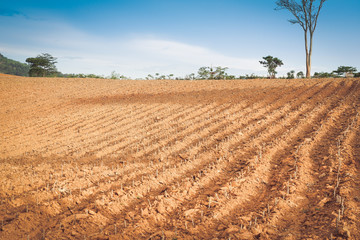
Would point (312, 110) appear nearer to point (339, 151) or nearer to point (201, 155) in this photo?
point (339, 151)

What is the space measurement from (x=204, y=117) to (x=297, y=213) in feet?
18.0

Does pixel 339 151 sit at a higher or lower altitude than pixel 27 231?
higher

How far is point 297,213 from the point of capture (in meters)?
2.81

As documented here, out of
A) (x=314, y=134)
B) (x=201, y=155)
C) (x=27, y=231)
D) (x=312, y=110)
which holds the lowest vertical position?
(x=27, y=231)

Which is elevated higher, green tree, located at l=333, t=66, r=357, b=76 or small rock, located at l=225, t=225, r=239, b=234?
green tree, located at l=333, t=66, r=357, b=76

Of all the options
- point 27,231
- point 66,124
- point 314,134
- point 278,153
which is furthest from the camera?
point 66,124

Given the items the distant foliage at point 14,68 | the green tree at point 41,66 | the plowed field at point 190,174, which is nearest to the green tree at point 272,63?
the plowed field at point 190,174

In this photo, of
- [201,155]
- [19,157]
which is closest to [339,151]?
[201,155]

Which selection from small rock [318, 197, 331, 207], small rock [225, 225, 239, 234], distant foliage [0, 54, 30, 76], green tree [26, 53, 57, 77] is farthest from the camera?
distant foliage [0, 54, 30, 76]

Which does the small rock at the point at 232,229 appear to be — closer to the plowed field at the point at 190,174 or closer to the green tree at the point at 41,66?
the plowed field at the point at 190,174

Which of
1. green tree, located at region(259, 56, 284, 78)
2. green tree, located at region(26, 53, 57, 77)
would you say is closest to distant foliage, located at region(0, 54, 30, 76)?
green tree, located at region(26, 53, 57, 77)

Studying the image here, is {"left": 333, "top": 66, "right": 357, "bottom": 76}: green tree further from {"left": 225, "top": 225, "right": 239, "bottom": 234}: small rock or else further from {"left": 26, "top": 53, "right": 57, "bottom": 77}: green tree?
{"left": 26, "top": 53, "right": 57, "bottom": 77}: green tree

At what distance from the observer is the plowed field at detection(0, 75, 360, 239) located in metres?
2.71

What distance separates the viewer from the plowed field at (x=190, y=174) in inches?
107
